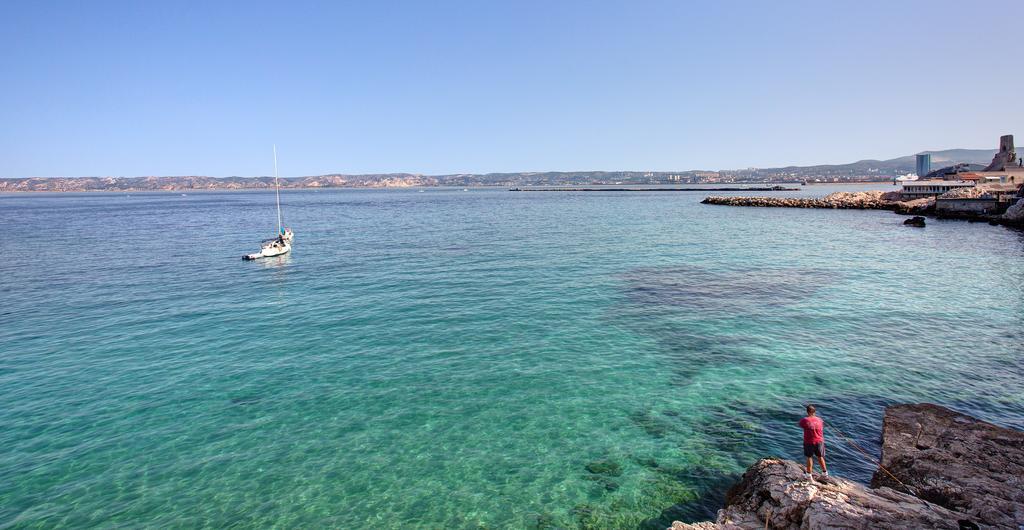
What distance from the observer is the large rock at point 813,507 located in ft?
31.6

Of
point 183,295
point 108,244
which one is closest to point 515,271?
point 183,295

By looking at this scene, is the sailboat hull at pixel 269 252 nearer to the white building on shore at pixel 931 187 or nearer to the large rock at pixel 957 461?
the large rock at pixel 957 461

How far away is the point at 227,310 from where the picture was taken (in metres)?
29.7

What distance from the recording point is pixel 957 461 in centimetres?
1274

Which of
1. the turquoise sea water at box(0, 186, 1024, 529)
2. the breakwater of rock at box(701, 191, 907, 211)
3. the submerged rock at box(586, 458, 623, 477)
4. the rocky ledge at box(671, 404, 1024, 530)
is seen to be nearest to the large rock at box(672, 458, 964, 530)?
the rocky ledge at box(671, 404, 1024, 530)

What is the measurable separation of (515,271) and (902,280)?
28.0m

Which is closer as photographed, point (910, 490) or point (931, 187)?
point (910, 490)

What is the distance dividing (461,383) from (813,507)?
1207 cm

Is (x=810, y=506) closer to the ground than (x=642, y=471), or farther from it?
farther from it

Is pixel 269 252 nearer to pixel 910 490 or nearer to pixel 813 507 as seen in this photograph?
pixel 813 507

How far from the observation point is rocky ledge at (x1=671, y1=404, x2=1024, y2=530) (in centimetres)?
984

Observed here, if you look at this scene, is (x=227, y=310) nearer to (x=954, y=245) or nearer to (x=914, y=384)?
(x=914, y=384)

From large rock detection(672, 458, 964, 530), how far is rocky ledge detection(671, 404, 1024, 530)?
18mm

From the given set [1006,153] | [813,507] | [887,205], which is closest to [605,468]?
[813,507]
